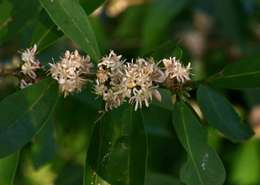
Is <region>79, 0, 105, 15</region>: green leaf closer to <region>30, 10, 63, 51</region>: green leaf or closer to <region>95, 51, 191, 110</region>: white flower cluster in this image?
<region>30, 10, 63, 51</region>: green leaf

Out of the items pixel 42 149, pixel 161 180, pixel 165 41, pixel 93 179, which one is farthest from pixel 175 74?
pixel 165 41

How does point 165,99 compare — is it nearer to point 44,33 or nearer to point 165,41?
point 44,33

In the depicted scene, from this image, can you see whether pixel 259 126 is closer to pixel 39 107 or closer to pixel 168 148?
pixel 168 148

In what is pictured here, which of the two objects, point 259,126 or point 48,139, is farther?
point 259,126

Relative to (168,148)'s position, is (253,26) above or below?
above

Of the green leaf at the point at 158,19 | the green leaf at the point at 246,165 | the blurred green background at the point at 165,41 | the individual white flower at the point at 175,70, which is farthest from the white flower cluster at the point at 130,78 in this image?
the green leaf at the point at 246,165

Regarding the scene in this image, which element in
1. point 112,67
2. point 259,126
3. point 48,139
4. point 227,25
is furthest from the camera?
point 259,126

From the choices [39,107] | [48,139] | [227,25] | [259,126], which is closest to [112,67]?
[39,107]
